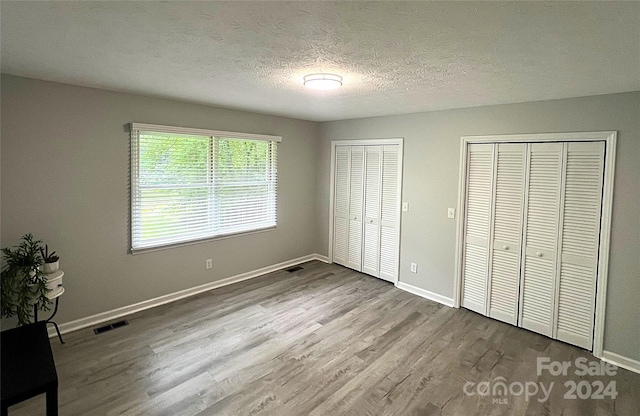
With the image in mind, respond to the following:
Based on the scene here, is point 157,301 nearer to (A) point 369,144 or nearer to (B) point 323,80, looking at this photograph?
(B) point 323,80

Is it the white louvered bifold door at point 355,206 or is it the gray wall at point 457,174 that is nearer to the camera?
the gray wall at point 457,174

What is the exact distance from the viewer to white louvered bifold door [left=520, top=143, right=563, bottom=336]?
3.20 m

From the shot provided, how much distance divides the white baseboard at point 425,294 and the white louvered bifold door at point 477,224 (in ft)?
0.67

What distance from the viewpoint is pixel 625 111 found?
2758 mm

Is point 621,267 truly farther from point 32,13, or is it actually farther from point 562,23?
point 32,13

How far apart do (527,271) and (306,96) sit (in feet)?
9.52

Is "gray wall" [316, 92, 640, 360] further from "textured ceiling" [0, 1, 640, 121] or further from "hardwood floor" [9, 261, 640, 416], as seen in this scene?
"hardwood floor" [9, 261, 640, 416]

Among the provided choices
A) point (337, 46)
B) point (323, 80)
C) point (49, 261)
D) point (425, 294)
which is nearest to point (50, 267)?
point (49, 261)

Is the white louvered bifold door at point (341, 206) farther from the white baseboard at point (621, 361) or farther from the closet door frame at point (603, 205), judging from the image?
the white baseboard at point (621, 361)

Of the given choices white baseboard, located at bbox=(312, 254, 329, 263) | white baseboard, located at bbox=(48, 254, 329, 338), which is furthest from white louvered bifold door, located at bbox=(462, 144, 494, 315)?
white baseboard, located at bbox=(48, 254, 329, 338)

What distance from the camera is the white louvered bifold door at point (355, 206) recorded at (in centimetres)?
498

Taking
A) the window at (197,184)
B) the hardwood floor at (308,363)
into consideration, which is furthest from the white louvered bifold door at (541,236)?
the window at (197,184)

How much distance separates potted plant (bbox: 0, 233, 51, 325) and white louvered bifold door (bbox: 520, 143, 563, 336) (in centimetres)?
445

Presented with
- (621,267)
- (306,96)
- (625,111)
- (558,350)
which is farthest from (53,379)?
(625,111)
